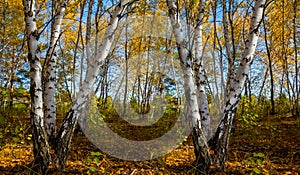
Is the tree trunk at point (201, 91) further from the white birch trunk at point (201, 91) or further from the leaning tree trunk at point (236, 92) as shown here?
the leaning tree trunk at point (236, 92)

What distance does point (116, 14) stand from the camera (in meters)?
3.26

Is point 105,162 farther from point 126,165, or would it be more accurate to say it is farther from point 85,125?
point 85,125

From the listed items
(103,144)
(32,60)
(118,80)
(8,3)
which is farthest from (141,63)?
(32,60)

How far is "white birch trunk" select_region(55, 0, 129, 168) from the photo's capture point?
304 cm

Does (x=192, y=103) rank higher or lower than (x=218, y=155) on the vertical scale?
higher

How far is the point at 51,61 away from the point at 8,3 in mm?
7255

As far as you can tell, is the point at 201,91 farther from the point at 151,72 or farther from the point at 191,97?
the point at 151,72

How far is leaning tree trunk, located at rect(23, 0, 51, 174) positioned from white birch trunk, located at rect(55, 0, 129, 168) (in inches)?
8.3

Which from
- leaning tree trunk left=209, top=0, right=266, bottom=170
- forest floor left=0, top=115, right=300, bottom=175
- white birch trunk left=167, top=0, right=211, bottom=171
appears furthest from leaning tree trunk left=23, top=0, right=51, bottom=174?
leaning tree trunk left=209, top=0, right=266, bottom=170

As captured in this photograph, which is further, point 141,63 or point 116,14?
point 141,63

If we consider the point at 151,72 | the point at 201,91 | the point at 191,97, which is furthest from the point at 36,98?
the point at 151,72

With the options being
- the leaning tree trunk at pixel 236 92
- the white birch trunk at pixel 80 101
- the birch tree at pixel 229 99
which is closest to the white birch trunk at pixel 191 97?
the birch tree at pixel 229 99

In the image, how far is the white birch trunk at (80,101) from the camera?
9.99 ft

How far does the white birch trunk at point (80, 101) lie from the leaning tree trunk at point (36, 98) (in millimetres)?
212
